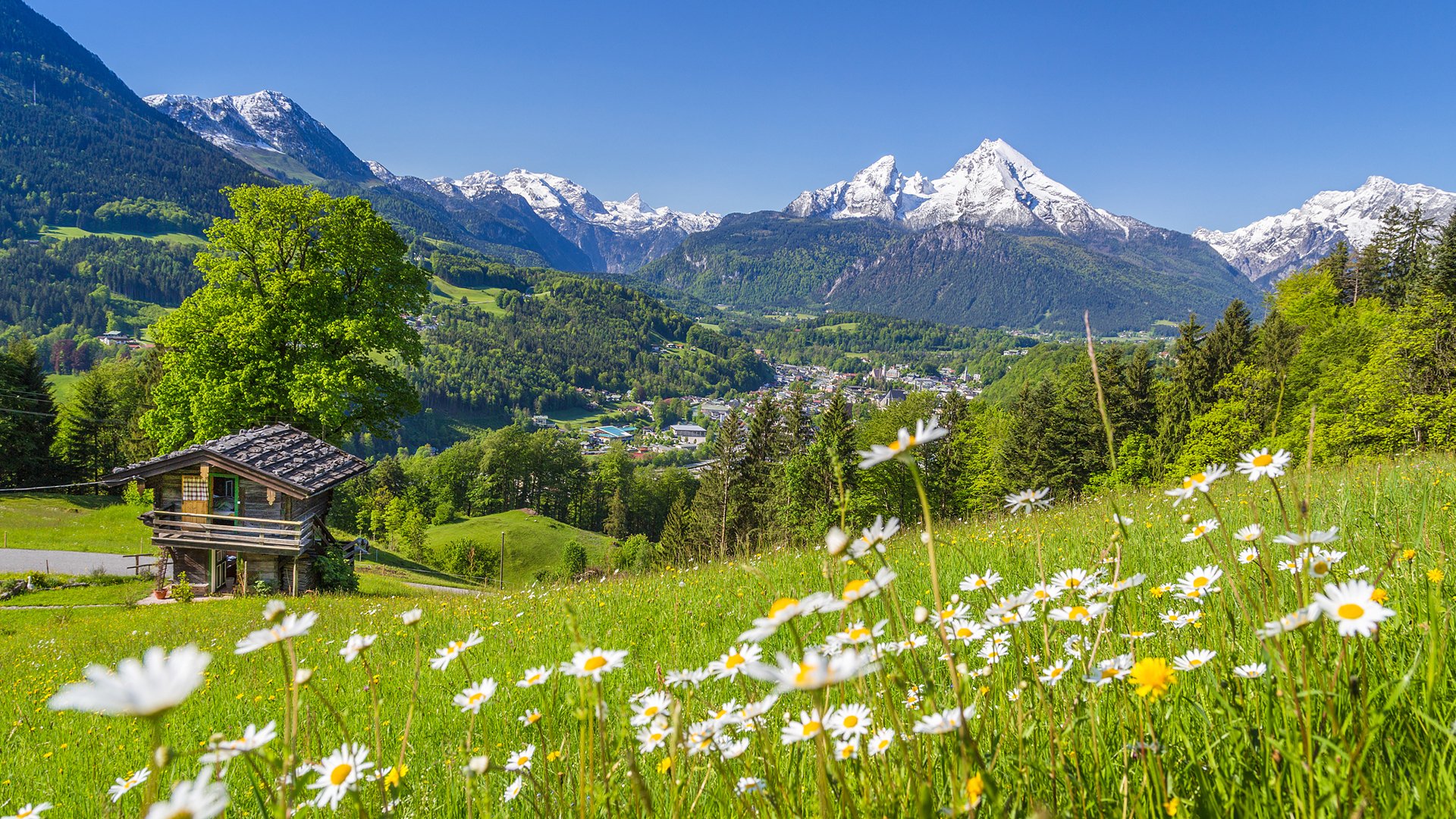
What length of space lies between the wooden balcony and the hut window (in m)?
0.44

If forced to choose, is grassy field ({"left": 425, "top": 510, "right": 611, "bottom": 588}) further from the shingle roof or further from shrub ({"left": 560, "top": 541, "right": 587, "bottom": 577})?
the shingle roof

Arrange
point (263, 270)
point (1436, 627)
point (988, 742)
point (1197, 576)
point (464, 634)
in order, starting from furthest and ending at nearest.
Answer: point (263, 270) → point (464, 634) → point (1197, 576) → point (988, 742) → point (1436, 627)

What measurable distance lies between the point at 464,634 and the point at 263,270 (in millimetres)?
A: 17972

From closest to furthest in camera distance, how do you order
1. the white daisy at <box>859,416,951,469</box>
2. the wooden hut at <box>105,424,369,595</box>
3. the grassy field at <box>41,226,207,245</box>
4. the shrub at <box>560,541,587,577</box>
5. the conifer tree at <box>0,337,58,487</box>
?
1. the white daisy at <box>859,416,951,469</box>
2. the wooden hut at <box>105,424,369,595</box>
3. the conifer tree at <box>0,337,58,487</box>
4. the shrub at <box>560,541,587,577</box>
5. the grassy field at <box>41,226,207,245</box>

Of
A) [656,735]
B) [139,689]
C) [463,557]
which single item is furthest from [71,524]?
[139,689]

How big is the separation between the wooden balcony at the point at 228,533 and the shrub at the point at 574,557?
34019 mm

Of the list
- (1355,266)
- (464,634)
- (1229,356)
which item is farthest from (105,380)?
(1355,266)

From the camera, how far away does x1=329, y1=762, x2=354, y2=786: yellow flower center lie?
4.77 ft

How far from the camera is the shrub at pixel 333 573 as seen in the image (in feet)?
61.9

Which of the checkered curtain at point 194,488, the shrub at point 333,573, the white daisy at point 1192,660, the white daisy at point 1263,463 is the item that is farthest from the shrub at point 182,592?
the white daisy at point 1263,463

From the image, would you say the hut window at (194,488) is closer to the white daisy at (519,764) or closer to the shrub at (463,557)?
the white daisy at (519,764)

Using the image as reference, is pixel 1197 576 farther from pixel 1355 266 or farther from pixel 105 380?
pixel 1355 266

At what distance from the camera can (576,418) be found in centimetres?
17800

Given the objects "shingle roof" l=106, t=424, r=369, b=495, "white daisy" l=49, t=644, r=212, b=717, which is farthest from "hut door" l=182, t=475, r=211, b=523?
"white daisy" l=49, t=644, r=212, b=717
